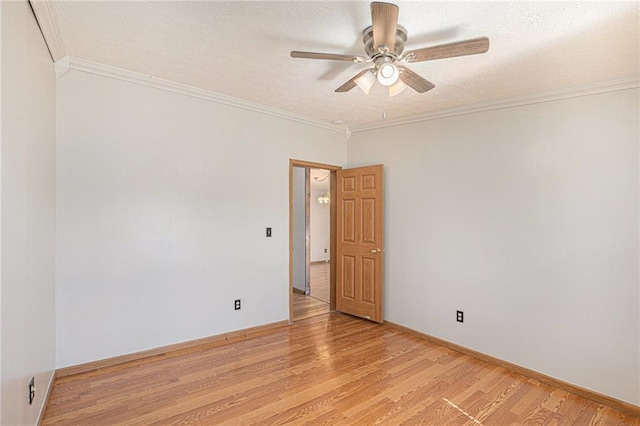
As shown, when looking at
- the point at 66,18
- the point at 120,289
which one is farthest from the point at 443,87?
the point at 120,289

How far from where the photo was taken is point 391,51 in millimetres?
1985

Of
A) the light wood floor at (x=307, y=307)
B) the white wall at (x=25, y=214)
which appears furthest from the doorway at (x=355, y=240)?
the white wall at (x=25, y=214)

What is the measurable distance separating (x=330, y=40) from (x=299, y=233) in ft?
13.4

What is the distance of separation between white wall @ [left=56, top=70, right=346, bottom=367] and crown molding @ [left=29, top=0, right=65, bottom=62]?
289mm

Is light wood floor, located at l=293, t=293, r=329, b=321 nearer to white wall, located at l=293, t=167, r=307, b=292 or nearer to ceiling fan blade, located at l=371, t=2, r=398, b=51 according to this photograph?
white wall, located at l=293, t=167, r=307, b=292

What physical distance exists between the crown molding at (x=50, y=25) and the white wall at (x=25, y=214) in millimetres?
56

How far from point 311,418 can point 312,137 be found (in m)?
3.18

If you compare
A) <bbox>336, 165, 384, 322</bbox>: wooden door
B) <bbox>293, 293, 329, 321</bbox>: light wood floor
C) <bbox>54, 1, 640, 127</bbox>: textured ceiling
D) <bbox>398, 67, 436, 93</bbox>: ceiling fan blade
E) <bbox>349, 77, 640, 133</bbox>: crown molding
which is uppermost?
<bbox>54, 1, 640, 127</bbox>: textured ceiling

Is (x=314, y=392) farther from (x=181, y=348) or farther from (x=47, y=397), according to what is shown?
(x=47, y=397)

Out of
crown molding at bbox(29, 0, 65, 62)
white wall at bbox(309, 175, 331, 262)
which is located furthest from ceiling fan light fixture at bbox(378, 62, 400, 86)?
white wall at bbox(309, 175, 331, 262)

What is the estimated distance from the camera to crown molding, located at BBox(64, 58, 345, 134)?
275 cm

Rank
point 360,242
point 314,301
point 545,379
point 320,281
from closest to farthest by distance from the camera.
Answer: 1. point 545,379
2. point 360,242
3. point 314,301
4. point 320,281

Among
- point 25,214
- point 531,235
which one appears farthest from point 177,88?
point 531,235

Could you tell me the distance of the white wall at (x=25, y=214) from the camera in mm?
1483
